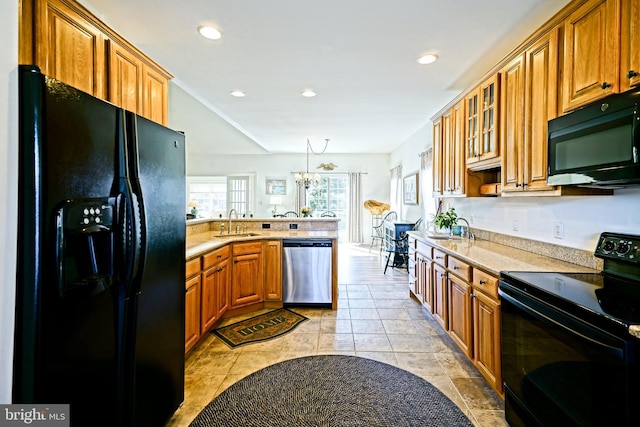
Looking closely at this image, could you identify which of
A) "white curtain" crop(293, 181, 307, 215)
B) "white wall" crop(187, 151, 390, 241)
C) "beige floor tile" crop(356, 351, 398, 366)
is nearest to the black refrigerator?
"beige floor tile" crop(356, 351, 398, 366)

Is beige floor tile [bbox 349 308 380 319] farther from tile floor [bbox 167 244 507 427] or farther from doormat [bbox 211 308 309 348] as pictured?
doormat [bbox 211 308 309 348]

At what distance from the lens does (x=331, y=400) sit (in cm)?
202

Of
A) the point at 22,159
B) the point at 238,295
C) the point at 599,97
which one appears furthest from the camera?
the point at 238,295

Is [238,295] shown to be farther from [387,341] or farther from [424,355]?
[424,355]

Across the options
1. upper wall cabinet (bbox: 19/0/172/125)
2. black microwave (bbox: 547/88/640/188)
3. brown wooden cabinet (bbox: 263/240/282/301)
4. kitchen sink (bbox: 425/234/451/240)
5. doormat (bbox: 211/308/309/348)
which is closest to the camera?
black microwave (bbox: 547/88/640/188)

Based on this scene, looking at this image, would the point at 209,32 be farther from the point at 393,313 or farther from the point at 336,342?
the point at 393,313

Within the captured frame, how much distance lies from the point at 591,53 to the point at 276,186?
7722 millimetres

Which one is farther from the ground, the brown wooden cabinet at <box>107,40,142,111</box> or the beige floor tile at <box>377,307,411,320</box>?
the brown wooden cabinet at <box>107,40,142,111</box>

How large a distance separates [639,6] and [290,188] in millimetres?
7803

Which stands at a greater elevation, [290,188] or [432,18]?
[432,18]

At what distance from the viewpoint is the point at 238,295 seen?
3.43 m

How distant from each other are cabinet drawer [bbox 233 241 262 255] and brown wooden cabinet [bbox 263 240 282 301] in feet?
0.28

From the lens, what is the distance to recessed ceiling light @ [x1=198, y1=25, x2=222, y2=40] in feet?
7.32

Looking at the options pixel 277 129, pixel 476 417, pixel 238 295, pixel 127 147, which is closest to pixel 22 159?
pixel 127 147
